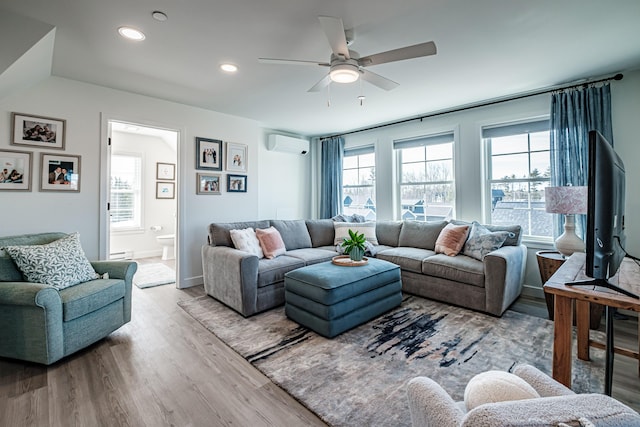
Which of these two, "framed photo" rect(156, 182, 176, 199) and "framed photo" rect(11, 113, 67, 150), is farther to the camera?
"framed photo" rect(156, 182, 176, 199)

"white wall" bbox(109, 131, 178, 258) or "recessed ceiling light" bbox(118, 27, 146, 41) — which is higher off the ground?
"recessed ceiling light" bbox(118, 27, 146, 41)

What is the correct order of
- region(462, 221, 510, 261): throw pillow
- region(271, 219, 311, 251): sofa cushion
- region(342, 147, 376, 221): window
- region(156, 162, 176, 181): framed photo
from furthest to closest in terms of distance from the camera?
region(156, 162, 176, 181): framed photo
region(342, 147, 376, 221): window
region(271, 219, 311, 251): sofa cushion
region(462, 221, 510, 261): throw pillow

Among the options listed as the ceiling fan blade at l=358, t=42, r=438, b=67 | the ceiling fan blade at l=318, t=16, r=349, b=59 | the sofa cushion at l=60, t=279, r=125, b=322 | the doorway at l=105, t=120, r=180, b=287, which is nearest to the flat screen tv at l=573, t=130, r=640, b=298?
the ceiling fan blade at l=358, t=42, r=438, b=67

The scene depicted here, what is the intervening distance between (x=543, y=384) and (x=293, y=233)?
352cm

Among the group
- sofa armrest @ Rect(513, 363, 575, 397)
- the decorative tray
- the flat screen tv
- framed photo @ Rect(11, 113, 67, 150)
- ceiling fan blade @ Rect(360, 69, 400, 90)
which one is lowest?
sofa armrest @ Rect(513, 363, 575, 397)

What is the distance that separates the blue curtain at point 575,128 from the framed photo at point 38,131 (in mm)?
5451

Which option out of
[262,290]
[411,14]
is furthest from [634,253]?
[262,290]

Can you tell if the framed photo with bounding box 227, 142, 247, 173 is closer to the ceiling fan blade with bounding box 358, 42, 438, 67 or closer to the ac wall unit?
the ac wall unit

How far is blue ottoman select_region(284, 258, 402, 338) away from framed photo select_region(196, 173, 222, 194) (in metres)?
2.13

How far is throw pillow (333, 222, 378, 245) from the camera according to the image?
14.4 ft

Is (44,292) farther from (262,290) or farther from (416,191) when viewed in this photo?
(416,191)

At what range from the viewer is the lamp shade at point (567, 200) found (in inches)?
109

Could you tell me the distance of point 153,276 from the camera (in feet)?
15.0

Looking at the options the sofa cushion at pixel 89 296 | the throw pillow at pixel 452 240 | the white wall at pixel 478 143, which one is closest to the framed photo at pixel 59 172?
the sofa cushion at pixel 89 296
